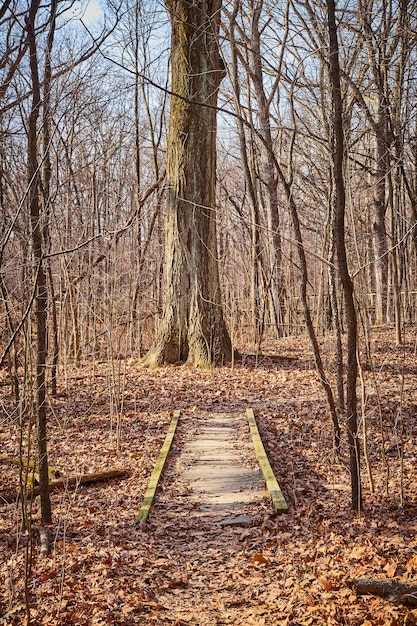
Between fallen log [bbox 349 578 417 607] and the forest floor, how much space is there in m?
0.05

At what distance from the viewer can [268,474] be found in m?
6.78

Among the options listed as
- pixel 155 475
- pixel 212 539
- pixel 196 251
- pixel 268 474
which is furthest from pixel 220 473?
pixel 196 251

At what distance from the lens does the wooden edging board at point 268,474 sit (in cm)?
594

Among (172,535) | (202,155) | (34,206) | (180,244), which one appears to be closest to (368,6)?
(202,155)

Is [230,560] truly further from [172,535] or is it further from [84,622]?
[84,622]

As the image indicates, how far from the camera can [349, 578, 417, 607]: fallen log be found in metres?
3.96

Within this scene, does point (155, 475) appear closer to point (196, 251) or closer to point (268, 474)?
point (268, 474)

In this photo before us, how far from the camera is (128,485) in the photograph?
23.4 feet

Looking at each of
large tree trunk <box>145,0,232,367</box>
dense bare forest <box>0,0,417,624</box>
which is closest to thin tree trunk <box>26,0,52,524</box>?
dense bare forest <box>0,0,417,624</box>

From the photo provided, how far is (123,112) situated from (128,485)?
16.2m

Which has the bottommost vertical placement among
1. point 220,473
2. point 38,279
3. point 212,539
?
point 212,539

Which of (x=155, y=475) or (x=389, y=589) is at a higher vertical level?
(x=155, y=475)

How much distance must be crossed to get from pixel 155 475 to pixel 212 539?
1500 millimetres

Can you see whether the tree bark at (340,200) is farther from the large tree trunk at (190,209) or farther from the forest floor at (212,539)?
the large tree trunk at (190,209)
